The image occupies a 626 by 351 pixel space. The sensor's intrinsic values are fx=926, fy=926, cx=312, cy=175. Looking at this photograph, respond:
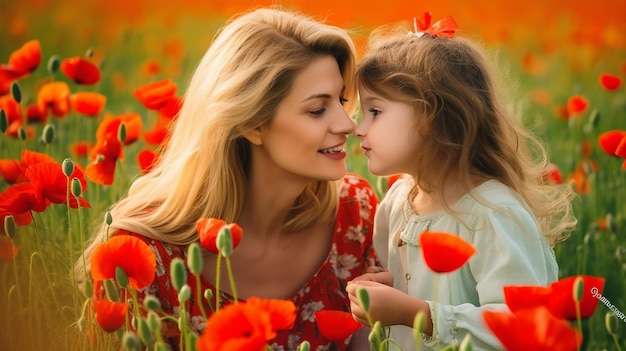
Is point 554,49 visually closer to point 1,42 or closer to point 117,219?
point 1,42

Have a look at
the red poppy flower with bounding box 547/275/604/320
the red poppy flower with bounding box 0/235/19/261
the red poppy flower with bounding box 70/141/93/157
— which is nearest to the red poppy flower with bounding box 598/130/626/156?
the red poppy flower with bounding box 547/275/604/320

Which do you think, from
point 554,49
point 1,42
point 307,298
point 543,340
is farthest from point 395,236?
point 554,49

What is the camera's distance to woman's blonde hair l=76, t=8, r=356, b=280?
2334mm

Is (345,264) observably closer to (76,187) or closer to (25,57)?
(76,187)

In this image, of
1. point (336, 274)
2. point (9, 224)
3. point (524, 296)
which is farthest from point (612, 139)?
point (9, 224)

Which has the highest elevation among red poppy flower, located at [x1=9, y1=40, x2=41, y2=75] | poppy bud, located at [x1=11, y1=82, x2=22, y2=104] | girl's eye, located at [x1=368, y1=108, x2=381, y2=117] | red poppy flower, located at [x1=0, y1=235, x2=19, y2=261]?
girl's eye, located at [x1=368, y1=108, x2=381, y2=117]

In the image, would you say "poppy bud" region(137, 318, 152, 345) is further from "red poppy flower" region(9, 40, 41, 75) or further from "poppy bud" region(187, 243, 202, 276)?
"red poppy flower" region(9, 40, 41, 75)

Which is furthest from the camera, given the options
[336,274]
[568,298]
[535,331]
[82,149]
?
[82,149]

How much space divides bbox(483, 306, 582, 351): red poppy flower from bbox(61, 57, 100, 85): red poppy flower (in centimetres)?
210

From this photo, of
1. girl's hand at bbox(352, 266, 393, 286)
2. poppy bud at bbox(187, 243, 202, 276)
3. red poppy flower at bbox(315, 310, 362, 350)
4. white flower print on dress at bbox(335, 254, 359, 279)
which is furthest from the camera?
white flower print on dress at bbox(335, 254, 359, 279)

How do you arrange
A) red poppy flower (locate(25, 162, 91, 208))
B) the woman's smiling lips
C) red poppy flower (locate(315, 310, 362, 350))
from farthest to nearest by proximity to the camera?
the woman's smiling lips
red poppy flower (locate(25, 162, 91, 208))
red poppy flower (locate(315, 310, 362, 350))

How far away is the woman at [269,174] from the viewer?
2330 mm

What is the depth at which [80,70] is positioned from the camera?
3059 millimetres

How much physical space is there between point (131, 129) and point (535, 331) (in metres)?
1.68
